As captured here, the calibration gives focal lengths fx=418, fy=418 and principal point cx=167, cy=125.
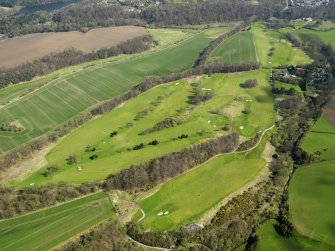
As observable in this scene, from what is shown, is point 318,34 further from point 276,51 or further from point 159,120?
point 159,120

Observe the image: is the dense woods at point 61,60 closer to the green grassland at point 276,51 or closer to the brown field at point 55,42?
the brown field at point 55,42

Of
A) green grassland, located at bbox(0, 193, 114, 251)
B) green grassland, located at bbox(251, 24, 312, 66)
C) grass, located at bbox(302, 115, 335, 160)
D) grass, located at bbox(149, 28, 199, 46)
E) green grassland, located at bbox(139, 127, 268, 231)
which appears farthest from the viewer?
grass, located at bbox(149, 28, 199, 46)

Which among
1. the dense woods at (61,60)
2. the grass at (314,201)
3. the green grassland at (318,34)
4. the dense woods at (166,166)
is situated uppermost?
the green grassland at (318,34)

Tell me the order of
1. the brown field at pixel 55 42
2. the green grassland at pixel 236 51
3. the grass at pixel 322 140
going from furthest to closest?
the brown field at pixel 55 42
the green grassland at pixel 236 51
the grass at pixel 322 140

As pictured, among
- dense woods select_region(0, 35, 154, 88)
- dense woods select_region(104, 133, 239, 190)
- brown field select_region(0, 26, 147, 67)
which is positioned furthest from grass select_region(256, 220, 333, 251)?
brown field select_region(0, 26, 147, 67)

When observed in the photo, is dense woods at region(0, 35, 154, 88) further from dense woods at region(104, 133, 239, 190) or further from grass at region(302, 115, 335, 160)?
grass at region(302, 115, 335, 160)

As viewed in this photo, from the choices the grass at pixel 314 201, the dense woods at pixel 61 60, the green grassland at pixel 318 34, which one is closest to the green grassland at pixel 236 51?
the green grassland at pixel 318 34

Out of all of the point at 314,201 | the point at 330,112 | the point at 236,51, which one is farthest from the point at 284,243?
the point at 236,51

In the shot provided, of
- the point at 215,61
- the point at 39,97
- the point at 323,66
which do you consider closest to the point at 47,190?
the point at 39,97
